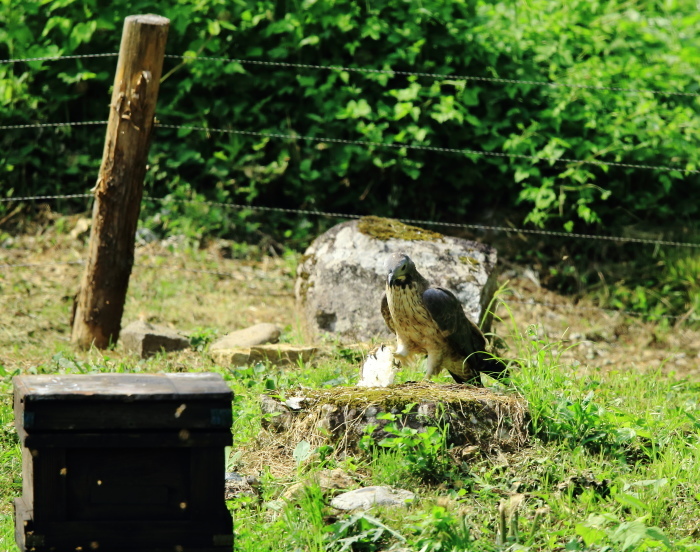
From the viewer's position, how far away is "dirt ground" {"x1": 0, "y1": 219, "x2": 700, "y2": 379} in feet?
25.2

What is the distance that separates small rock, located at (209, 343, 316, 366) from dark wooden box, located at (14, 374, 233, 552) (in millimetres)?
2972

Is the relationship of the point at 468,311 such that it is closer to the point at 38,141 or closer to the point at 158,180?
the point at 158,180

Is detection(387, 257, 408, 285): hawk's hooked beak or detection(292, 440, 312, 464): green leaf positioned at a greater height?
detection(387, 257, 408, 285): hawk's hooked beak

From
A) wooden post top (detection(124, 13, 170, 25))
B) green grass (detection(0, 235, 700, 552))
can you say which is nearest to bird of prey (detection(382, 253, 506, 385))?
green grass (detection(0, 235, 700, 552))

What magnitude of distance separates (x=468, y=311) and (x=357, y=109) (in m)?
2.79

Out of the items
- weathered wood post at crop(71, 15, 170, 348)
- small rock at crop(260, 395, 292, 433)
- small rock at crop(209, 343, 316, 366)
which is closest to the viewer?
small rock at crop(260, 395, 292, 433)

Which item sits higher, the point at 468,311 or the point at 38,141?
the point at 38,141

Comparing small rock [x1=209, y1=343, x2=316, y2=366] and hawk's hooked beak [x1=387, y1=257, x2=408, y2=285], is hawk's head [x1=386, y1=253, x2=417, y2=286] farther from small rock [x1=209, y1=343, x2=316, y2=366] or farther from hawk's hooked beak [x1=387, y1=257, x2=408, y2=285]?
small rock [x1=209, y1=343, x2=316, y2=366]

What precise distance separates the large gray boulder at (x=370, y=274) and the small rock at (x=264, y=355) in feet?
2.15

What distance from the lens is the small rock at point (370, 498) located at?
13.8 feet

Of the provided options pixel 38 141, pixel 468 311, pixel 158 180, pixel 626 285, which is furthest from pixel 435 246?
pixel 38 141

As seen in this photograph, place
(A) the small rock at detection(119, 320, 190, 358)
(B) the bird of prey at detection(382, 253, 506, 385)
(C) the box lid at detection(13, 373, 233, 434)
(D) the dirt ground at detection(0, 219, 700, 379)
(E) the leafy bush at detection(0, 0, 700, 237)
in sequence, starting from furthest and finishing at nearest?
1. (E) the leafy bush at detection(0, 0, 700, 237)
2. (D) the dirt ground at detection(0, 219, 700, 379)
3. (A) the small rock at detection(119, 320, 190, 358)
4. (B) the bird of prey at detection(382, 253, 506, 385)
5. (C) the box lid at detection(13, 373, 233, 434)

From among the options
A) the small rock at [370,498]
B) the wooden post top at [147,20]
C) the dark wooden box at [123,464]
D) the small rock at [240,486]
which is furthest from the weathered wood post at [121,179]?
the dark wooden box at [123,464]

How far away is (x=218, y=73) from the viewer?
29.5 feet
